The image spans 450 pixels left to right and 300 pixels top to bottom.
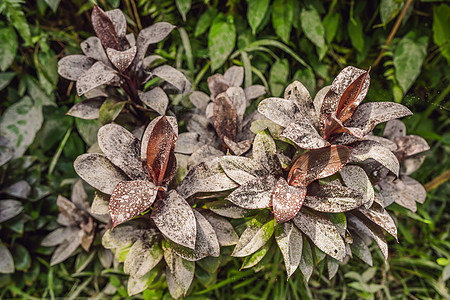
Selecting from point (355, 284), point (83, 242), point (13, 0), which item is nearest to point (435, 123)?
point (355, 284)

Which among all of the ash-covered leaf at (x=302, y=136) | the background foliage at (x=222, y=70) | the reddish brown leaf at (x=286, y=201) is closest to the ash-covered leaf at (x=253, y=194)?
the reddish brown leaf at (x=286, y=201)

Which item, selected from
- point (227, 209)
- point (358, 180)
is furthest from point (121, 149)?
point (358, 180)

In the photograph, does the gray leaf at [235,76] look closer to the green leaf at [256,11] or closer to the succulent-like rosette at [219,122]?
the succulent-like rosette at [219,122]

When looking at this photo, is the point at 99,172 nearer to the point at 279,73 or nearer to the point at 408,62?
the point at 279,73

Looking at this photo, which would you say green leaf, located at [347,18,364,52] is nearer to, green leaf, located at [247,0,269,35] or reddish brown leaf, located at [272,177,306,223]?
green leaf, located at [247,0,269,35]

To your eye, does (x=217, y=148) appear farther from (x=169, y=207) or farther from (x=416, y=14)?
(x=416, y=14)
